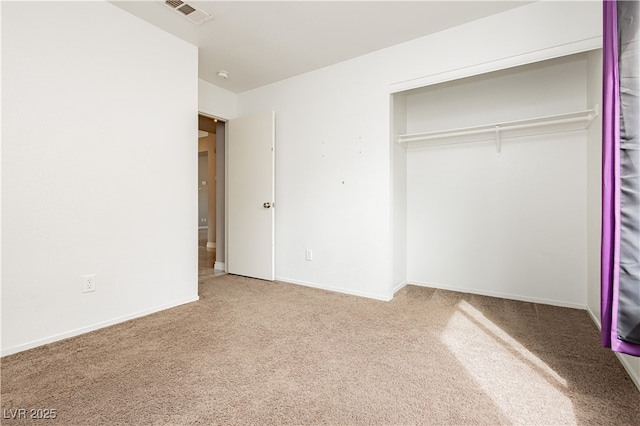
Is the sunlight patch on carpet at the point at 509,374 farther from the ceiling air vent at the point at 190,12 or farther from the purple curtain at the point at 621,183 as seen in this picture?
the ceiling air vent at the point at 190,12

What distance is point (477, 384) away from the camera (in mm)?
1624

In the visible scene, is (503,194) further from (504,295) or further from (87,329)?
(87,329)

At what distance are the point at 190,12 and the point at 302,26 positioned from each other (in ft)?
2.99

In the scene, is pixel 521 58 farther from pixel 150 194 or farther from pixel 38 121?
pixel 38 121

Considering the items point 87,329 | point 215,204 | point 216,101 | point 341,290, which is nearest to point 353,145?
point 341,290

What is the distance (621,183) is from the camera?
1377mm

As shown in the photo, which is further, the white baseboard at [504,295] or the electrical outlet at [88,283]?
the white baseboard at [504,295]

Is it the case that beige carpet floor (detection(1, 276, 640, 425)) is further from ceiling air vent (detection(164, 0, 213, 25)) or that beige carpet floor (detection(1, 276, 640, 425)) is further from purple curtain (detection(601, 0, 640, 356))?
ceiling air vent (detection(164, 0, 213, 25))

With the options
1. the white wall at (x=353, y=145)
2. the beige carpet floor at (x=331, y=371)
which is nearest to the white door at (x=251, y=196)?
the white wall at (x=353, y=145)

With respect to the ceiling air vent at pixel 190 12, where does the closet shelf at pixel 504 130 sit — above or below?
below

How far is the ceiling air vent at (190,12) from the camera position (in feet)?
7.75

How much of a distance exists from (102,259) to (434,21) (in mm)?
3313

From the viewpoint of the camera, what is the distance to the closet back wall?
2830 millimetres

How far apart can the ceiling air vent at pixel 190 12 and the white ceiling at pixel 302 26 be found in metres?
0.05
